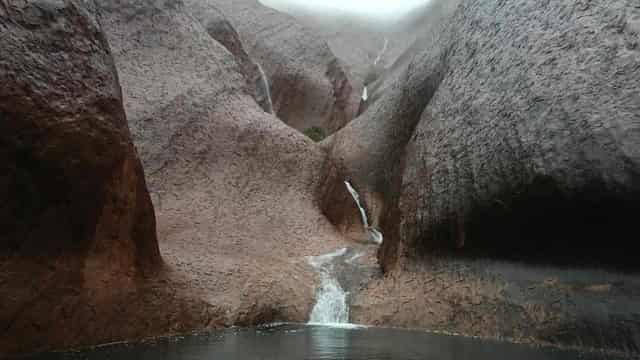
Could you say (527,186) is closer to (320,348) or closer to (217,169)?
(320,348)

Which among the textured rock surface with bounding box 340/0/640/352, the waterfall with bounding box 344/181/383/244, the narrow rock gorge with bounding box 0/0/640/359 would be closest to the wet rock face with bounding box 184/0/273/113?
the narrow rock gorge with bounding box 0/0/640/359

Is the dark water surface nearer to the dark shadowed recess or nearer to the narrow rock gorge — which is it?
the narrow rock gorge

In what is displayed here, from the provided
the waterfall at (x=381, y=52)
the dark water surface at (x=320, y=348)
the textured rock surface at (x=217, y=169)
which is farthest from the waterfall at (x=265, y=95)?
the waterfall at (x=381, y=52)

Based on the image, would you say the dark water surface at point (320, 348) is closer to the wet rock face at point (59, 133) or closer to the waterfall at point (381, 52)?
the wet rock face at point (59, 133)

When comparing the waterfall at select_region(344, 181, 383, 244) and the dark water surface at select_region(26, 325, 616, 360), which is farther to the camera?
the waterfall at select_region(344, 181, 383, 244)

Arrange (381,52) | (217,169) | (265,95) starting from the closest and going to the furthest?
(217,169) < (265,95) < (381,52)

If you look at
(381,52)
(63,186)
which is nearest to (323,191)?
(63,186)

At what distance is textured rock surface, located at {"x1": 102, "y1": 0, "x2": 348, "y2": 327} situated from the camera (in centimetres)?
893

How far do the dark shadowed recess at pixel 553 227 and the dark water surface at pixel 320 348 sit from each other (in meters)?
1.24

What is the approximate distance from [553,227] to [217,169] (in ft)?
22.9

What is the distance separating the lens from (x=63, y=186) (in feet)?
19.0

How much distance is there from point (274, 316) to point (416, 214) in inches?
105

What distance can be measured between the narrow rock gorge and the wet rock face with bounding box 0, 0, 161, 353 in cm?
2

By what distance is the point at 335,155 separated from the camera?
14.4m
